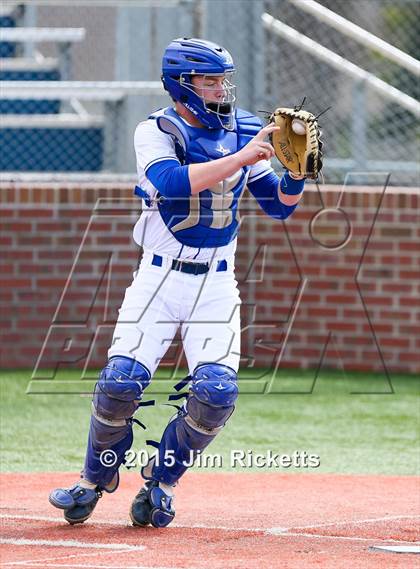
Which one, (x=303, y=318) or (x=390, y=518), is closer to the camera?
(x=390, y=518)

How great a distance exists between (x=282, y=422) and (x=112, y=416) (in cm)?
299

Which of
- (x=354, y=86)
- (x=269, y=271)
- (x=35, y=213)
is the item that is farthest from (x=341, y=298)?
(x=35, y=213)

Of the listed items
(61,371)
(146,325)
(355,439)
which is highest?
(146,325)

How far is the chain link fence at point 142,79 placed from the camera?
32.3 ft

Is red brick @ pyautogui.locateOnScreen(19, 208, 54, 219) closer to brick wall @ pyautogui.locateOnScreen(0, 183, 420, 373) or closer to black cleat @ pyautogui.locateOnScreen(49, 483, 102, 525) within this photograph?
brick wall @ pyautogui.locateOnScreen(0, 183, 420, 373)

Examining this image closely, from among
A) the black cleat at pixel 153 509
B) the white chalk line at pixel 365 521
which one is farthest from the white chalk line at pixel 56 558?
the white chalk line at pixel 365 521

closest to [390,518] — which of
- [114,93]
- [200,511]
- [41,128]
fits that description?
[200,511]

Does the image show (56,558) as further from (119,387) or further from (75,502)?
(119,387)

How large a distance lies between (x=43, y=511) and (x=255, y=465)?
5.41 feet

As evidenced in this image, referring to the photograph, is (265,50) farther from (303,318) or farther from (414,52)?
Answer: (414,52)

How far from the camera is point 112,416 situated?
16.6 ft

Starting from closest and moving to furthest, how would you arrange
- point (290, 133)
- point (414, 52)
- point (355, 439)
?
1. point (290, 133)
2. point (355, 439)
3. point (414, 52)

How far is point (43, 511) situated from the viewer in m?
5.49

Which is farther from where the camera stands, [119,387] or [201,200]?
[201,200]
